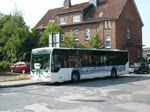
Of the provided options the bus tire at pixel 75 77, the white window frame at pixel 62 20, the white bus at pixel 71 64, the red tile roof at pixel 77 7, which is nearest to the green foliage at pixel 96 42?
the red tile roof at pixel 77 7

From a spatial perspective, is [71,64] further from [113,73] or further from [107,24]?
[107,24]

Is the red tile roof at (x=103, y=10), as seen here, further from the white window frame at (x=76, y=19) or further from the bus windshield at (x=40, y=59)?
the bus windshield at (x=40, y=59)

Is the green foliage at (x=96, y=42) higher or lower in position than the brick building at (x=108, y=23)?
lower

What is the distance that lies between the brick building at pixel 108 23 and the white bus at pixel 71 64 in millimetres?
21223

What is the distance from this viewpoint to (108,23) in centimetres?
5212

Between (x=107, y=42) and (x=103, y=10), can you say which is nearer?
(x=107, y=42)

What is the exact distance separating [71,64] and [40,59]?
2.49m

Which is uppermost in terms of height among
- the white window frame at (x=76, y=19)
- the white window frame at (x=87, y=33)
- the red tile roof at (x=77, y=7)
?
the red tile roof at (x=77, y=7)

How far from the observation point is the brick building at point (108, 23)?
51.9 meters

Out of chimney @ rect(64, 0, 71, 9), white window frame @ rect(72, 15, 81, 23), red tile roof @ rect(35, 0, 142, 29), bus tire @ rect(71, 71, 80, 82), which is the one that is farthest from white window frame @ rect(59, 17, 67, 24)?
bus tire @ rect(71, 71, 80, 82)

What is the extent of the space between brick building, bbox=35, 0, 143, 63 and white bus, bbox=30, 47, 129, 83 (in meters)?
21.2

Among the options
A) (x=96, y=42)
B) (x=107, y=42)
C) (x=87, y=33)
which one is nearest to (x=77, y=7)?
(x=87, y=33)

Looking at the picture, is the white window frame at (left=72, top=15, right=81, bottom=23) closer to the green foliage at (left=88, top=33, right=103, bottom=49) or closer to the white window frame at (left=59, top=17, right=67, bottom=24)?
the white window frame at (left=59, top=17, right=67, bottom=24)

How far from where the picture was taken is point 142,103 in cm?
1433
